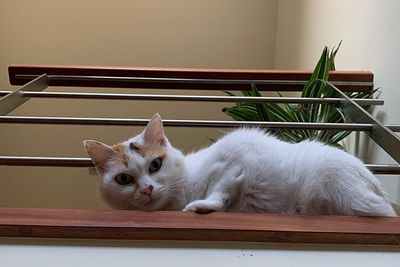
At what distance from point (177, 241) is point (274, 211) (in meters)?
0.24

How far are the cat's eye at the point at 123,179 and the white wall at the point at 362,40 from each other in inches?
27.7

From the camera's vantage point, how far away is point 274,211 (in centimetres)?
81

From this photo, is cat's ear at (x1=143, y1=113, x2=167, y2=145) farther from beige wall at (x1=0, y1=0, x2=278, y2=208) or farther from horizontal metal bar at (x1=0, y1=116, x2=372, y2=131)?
beige wall at (x1=0, y1=0, x2=278, y2=208)

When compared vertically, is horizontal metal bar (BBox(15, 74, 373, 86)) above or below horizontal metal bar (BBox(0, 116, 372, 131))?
above

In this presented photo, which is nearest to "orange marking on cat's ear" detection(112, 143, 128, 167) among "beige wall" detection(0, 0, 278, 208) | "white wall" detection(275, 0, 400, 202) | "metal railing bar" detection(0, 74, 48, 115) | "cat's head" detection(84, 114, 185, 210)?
"cat's head" detection(84, 114, 185, 210)

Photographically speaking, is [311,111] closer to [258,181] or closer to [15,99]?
[258,181]

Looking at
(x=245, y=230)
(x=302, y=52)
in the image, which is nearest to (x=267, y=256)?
(x=245, y=230)

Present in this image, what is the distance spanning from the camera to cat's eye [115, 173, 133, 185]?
2.79 feet

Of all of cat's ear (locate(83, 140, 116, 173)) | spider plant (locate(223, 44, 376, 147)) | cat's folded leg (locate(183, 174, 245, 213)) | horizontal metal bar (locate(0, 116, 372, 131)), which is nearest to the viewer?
cat's folded leg (locate(183, 174, 245, 213))

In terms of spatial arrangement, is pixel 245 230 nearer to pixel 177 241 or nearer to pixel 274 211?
pixel 177 241

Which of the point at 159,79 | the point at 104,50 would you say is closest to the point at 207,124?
the point at 159,79

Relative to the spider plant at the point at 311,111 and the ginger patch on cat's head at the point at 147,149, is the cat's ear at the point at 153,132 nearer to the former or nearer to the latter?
the ginger patch on cat's head at the point at 147,149

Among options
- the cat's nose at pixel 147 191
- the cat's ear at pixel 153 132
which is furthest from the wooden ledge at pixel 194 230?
the cat's ear at pixel 153 132

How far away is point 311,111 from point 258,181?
28.5 inches
